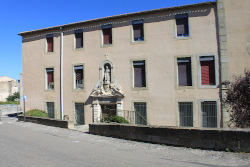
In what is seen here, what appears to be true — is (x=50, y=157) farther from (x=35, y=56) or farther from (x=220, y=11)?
(x=35, y=56)

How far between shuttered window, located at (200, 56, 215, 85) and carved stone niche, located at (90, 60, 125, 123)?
5319 millimetres

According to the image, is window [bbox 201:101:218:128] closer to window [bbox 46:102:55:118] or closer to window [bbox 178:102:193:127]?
window [bbox 178:102:193:127]

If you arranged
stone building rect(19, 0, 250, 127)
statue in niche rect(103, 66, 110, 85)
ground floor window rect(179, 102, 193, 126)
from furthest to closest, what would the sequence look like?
statue in niche rect(103, 66, 110, 85) → ground floor window rect(179, 102, 193, 126) → stone building rect(19, 0, 250, 127)

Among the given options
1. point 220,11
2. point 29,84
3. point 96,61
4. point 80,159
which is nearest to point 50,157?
point 80,159

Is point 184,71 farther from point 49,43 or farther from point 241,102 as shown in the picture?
point 49,43

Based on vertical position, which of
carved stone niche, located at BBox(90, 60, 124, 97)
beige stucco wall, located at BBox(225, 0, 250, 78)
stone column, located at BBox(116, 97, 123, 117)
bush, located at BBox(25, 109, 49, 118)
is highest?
beige stucco wall, located at BBox(225, 0, 250, 78)

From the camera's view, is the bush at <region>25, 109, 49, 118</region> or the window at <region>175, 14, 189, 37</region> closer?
the window at <region>175, 14, 189, 37</region>

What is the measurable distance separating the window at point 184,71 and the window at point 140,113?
2.80m

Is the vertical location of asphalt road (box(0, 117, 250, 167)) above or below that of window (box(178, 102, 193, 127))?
below

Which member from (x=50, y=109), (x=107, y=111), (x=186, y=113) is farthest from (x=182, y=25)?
(x=50, y=109)

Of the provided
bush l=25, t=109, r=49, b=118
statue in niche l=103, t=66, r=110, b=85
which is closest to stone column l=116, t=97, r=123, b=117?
statue in niche l=103, t=66, r=110, b=85

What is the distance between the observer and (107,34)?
16281 mm

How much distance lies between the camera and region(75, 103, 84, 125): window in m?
17.1

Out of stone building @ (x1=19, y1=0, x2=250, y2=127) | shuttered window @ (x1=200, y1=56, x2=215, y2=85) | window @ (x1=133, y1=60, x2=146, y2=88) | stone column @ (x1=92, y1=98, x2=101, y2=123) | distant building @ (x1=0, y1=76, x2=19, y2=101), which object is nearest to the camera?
stone building @ (x1=19, y1=0, x2=250, y2=127)
